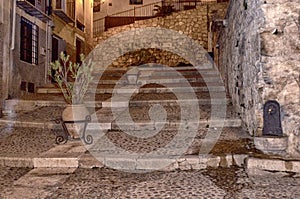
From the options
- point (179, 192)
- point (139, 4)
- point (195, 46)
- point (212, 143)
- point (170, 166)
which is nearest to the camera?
point (179, 192)

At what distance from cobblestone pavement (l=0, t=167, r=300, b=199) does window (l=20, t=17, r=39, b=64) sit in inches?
211

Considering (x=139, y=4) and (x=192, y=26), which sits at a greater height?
(x=139, y=4)

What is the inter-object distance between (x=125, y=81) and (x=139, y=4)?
11.0 metres

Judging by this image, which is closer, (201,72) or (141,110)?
(141,110)

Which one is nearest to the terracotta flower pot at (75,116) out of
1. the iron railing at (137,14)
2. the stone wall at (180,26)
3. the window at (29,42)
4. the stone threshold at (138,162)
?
the stone threshold at (138,162)

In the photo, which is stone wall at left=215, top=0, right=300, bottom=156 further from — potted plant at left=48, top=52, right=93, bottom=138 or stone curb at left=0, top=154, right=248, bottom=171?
potted plant at left=48, top=52, right=93, bottom=138

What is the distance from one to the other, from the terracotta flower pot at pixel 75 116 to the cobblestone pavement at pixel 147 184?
1000mm

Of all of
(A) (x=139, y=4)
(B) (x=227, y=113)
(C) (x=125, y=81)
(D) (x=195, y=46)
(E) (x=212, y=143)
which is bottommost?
(E) (x=212, y=143)

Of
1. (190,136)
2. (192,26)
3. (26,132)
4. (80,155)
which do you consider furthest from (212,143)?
(192,26)

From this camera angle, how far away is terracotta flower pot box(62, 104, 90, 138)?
4.17m

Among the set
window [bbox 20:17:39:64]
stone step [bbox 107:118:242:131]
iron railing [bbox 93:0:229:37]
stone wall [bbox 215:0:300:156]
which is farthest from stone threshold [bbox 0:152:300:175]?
iron railing [bbox 93:0:229:37]

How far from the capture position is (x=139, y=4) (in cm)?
1834

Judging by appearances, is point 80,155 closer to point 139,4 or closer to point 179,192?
point 179,192

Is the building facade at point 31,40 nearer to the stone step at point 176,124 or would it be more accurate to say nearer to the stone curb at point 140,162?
the stone step at point 176,124
